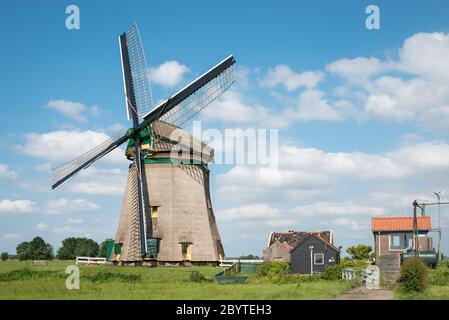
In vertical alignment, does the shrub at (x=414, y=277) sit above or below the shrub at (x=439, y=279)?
above

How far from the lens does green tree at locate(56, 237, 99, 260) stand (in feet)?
311

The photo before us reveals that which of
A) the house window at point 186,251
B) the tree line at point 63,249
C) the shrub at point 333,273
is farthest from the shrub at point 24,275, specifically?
the tree line at point 63,249

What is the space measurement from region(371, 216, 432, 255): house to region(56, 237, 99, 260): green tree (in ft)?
180

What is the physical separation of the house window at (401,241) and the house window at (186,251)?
61.1 ft

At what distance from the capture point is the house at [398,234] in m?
51.6

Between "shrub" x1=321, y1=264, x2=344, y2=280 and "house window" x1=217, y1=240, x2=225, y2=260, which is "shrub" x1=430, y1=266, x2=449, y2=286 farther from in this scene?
"house window" x1=217, y1=240, x2=225, y2=260

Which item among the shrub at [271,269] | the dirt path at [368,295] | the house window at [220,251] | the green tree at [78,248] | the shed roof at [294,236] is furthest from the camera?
the green tree at [78,248]

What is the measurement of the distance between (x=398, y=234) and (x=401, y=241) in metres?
0.66

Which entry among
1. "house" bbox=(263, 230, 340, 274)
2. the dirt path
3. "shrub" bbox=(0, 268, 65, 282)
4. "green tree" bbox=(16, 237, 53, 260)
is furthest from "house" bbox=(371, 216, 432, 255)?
"green tree" bbox=(16, 237, 53, 260)

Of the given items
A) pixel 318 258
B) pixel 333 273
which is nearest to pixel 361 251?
pixel 318 258

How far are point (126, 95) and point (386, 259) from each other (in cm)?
2278

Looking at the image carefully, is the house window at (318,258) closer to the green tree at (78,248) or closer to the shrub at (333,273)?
the shrub at (333,273)

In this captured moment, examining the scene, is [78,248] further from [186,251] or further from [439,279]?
[439,279]

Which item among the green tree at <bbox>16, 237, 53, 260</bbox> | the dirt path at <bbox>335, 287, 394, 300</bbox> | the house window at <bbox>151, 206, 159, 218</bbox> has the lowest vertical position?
the green tree at <bbox>16, 237, 53, 260</bbox>
